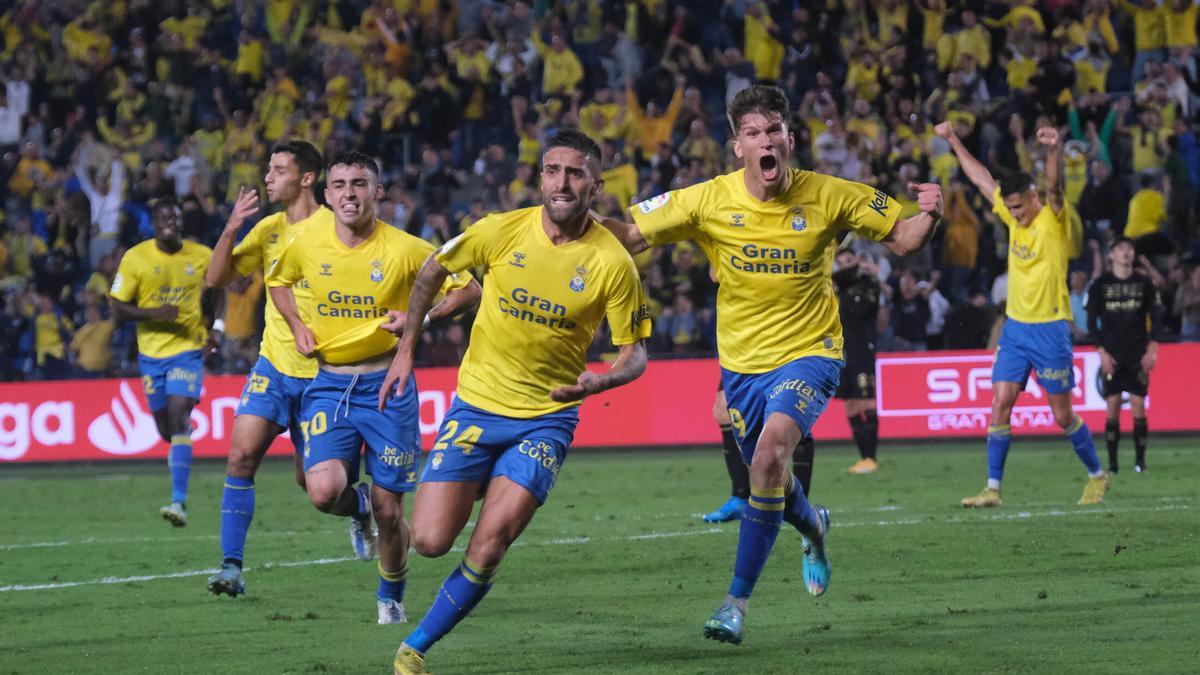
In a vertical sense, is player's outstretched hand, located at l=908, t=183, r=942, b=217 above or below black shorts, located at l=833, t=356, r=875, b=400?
above

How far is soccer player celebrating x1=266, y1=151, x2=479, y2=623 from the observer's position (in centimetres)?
914

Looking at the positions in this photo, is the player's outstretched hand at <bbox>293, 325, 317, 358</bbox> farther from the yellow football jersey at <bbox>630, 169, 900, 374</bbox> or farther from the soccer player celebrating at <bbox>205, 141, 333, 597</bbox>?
the yellow football jersey at <bbox>630, 169, 900, 374</bbox>

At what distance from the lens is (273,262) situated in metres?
9.86

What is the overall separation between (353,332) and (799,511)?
2.61 m

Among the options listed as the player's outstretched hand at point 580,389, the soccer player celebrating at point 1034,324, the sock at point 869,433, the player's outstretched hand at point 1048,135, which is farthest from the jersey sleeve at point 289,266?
the sock at point 869,433

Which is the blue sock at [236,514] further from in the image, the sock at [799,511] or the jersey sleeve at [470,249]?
the sock at [799,511]

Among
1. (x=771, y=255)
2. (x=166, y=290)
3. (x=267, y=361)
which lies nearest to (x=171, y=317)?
(x=166, y=290)

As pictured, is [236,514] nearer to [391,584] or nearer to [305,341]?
[305,341]

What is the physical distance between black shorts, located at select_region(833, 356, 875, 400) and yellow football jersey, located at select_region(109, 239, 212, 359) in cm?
651

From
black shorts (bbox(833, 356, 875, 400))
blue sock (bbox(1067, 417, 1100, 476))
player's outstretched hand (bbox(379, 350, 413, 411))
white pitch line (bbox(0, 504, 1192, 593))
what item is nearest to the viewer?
player's outstretched hand (bbox(379, 350, 413, 411))

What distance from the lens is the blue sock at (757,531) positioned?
26.5 ft

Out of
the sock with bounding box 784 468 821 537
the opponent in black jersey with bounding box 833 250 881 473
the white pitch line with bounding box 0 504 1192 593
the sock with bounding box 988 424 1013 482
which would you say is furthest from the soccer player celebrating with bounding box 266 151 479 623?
the opponent in black jersey with bounding box 833 250 881 473

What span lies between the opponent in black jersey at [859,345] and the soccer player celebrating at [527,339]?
840cm

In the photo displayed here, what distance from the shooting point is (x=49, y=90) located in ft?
95.5
